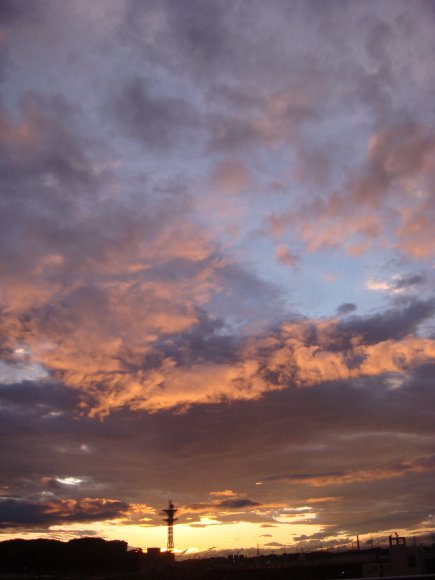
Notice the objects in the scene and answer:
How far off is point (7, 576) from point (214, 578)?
139 feet

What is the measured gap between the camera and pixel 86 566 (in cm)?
11669

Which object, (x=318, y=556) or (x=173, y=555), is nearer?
(x=173, y=555)

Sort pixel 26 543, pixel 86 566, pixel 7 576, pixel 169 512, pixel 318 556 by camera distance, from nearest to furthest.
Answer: pixel 7 576
pixel 86 566
pixel 26 543
pixel 169 512
pixel 318 556

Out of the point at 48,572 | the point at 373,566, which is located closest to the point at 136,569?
the point at 48,572

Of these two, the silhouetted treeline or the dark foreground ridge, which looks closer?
the dark foreground ridge

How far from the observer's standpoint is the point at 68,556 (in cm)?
11969

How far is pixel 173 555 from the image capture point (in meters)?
130

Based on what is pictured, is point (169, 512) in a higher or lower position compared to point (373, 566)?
higher

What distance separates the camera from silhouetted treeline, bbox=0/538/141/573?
4395 inches

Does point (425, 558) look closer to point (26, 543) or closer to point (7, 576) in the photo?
point (7, 576)

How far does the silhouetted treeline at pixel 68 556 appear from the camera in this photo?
112 meters

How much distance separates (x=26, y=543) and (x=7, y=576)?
26.7 m

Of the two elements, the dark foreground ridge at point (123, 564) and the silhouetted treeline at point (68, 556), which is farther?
the silhouetted treeline at point (68, 556)

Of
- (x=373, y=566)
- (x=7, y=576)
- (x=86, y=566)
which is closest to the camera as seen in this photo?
(x=373, y=566)
